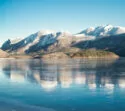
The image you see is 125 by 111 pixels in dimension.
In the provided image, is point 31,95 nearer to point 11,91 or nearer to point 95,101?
point 11,91

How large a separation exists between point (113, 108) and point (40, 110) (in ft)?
19.2

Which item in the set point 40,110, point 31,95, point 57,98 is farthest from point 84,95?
point 40,110

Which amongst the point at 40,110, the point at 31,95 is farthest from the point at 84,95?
the point at 40,110

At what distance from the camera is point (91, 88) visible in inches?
1286

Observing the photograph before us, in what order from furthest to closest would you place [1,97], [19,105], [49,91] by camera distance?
[49,91] → [1,97] → [19,105]

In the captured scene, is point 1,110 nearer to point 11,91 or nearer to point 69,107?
point 69,107

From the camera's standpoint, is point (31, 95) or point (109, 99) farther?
point (31, 95)

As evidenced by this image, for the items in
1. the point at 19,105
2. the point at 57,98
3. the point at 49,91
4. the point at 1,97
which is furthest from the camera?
the point at 49,91

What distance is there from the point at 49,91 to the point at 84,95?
4.61m

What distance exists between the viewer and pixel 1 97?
28.9 meters

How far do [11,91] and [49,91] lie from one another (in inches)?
183

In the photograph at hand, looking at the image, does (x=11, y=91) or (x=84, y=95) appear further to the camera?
(x=11, y=91)

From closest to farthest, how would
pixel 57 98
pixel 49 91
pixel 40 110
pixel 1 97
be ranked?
pixel 40 110 < pixel 57 98 < pixel 1 97 < pixel 49 91


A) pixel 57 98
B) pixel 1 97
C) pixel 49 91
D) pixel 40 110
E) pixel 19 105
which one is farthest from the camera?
pixel 49 91
